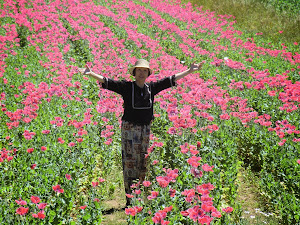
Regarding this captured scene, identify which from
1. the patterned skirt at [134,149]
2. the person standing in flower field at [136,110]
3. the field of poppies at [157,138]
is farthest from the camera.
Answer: the patterned skirt at [134,149]

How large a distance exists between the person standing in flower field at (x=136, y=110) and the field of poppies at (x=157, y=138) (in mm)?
305

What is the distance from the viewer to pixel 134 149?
4.73 metres

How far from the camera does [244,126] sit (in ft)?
22.5

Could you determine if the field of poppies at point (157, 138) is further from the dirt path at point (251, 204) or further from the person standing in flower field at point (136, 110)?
the person standing in flower field at point (136, 110)

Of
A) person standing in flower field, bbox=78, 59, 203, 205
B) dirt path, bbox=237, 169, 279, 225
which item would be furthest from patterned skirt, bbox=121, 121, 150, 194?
dirt path, bbox=237, 169, 279, 225

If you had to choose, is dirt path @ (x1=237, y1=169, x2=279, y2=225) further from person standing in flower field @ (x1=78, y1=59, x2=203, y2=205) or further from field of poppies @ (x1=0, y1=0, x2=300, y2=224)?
person standing in flower field @ (x1=78, y1=59, x2=203, y2=205)

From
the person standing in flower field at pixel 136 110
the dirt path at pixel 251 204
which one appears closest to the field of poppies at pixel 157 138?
the dirt path at pixel 251 204

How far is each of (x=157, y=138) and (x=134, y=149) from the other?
128cm

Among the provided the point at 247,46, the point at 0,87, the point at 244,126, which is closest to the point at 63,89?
the point at 0,87

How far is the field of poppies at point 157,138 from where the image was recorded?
4.11 metres

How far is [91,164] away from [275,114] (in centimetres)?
432

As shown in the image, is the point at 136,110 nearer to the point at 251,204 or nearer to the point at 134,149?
the point at 134,149

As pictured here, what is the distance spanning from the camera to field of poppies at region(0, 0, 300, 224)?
4.11 m

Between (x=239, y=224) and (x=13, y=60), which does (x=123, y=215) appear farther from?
(x=13, y=60)
